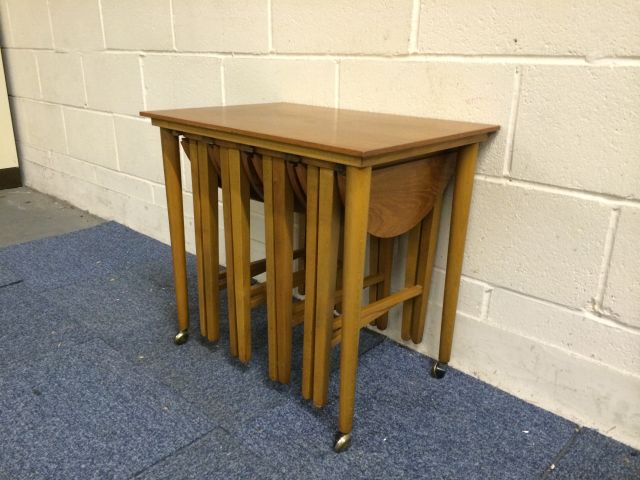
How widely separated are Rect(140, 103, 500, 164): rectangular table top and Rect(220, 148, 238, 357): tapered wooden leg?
113 mm

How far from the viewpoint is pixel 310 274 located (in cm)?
139

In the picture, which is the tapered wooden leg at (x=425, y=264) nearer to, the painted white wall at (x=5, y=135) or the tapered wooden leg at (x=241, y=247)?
the tapered wooden leg at (x=241, y=247)

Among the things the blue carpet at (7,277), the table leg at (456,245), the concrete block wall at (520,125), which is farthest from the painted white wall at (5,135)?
the table leg at (456,245)

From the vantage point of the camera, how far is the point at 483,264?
1.67m

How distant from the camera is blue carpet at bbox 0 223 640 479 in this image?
1389 millimetres

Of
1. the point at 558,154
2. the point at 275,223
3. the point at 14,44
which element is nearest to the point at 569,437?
the point at 558,154

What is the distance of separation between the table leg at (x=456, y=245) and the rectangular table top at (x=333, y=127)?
3.3 inches

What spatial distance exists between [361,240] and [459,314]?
68cm

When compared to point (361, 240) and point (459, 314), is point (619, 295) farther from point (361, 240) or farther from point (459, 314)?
point (361, 240)

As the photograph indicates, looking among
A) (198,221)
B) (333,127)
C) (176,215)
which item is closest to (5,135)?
(176,215)

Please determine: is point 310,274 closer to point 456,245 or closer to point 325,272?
point 325,272

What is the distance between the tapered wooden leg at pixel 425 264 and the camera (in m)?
1.64

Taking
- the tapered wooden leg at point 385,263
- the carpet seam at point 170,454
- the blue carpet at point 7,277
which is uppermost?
the tapered wooden leg at point 385,263

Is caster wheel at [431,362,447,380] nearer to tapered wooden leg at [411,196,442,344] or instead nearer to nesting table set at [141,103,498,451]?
nesting table set at [141,103,498,451]
